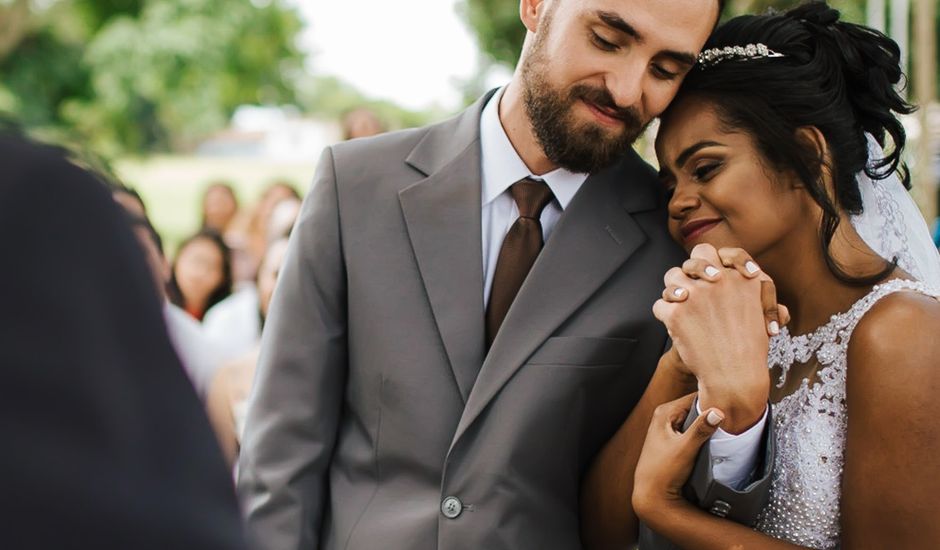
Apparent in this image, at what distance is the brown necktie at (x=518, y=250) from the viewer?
245cm

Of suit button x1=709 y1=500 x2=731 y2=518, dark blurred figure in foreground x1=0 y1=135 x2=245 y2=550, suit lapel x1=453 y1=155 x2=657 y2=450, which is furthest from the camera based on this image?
suit lapel x1=453 y1=155 x2=657 y2=450

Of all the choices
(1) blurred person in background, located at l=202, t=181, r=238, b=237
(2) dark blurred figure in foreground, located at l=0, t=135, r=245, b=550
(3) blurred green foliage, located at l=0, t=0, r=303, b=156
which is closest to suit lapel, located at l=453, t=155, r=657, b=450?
(2) dark blurred figure in foreground, located at l=0, t=135, r=245, b=550

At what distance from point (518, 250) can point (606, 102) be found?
421mm

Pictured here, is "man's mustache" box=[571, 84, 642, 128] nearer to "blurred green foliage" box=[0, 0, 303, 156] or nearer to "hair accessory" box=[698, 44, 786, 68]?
"hair accessory" box=[698, 44, 786, 68]

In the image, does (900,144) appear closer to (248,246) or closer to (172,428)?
(172,428)

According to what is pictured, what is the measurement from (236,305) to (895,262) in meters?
5.03

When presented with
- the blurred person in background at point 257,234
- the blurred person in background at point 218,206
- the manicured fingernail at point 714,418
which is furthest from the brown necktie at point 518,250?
the blurred person in background at point 218,206

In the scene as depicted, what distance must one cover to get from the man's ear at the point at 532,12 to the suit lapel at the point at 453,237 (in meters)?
0.29

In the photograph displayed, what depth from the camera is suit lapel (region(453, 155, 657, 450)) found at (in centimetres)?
232

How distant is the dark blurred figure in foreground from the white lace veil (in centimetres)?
202

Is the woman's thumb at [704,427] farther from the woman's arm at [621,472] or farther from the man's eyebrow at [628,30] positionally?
the man's eyebrow at [628,30]

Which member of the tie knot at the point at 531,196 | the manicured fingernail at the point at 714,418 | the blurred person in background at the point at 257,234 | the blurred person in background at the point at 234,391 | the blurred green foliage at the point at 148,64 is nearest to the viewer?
the manicured fingernail at the point at 714,418

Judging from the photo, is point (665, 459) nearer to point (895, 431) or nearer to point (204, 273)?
point (895, 431)

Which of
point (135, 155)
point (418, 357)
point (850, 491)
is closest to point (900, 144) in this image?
point (850, 491)
